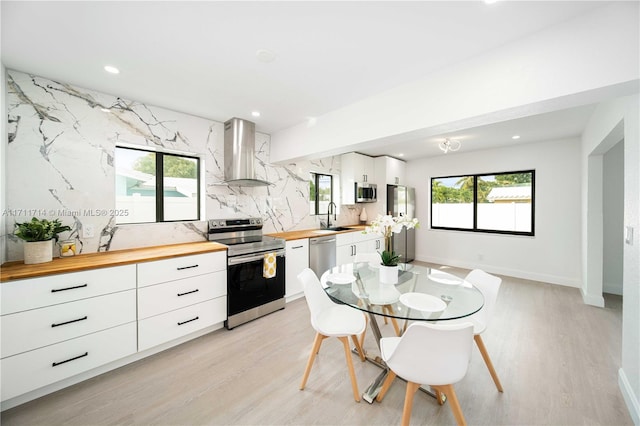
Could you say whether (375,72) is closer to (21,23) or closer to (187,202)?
(21,23)

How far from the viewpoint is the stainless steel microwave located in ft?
16.5

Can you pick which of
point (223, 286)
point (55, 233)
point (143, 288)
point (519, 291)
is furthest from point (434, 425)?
point (519, 291)

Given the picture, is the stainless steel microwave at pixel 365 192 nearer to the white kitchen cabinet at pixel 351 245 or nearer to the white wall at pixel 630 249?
the white kitchen cabinet at pixel 351 245

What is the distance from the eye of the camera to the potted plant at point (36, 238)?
6.07ft

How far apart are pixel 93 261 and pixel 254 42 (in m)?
2.16

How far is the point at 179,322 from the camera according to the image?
2.33 meters

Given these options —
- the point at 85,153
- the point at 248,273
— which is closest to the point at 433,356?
the point at 248,273

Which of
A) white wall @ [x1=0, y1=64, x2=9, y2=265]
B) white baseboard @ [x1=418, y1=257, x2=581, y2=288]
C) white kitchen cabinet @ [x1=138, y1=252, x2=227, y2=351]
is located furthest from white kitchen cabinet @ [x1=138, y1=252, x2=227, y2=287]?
white baseboard @ [x1=418, y1=257, x2=581, y2=288]

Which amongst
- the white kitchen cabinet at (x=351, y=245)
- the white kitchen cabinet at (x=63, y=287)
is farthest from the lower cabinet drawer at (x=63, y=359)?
the white kitchen cabinet at (x=351, y=245)

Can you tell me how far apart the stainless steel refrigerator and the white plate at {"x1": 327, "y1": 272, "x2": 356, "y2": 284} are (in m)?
2.92

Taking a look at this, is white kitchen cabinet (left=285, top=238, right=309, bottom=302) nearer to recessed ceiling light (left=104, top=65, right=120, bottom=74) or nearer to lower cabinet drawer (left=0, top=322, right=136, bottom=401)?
lower cabinet drawer (left=0, top=322, right=136, bottom=401)

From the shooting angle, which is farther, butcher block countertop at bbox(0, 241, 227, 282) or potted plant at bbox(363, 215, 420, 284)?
potted plant at bbox(363, 215, 420, 284)

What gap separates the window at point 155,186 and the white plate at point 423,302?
8.92 ft

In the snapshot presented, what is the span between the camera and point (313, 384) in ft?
6.09
